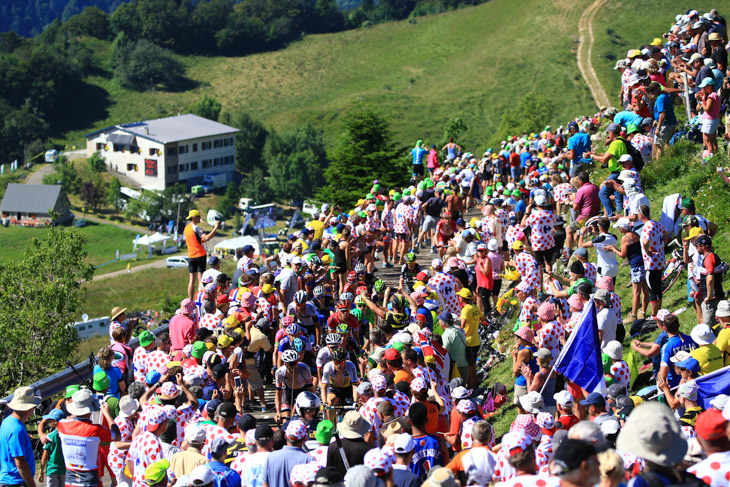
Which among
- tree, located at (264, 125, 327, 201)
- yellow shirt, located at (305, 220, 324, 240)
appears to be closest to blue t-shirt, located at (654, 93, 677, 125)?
yellow shirt, located at (305, 220, 324, 240)

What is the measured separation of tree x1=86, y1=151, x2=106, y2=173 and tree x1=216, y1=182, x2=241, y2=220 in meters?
18.2

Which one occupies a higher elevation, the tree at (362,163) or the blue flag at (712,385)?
the blue flag at (712,385)

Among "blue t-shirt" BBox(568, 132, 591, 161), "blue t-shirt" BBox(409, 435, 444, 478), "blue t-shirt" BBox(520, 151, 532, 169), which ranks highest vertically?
"blue t-shirt" BBox(568, 132, 591, 161)

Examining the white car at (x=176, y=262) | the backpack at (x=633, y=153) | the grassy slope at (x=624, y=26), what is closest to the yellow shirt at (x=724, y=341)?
the backpack at (x=633, y=153)

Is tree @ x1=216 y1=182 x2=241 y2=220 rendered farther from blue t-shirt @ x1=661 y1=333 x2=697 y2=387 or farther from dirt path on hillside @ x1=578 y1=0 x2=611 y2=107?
blue t-shirt @ x1=661 y1=333 x2=697 y2=387

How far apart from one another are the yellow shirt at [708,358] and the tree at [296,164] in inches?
3928

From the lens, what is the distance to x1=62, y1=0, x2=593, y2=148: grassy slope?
327 ft

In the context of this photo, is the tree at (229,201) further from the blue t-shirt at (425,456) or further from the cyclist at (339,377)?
the blue t-shirt at (425,456)

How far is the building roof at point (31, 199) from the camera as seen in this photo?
308ft

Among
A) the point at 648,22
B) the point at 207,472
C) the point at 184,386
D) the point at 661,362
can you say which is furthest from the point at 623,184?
the point at 648,22

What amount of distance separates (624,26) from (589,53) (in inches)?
277

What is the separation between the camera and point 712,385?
837cm

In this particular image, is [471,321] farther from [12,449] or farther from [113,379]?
[12,449]

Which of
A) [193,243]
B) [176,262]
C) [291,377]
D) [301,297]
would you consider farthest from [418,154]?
[176,262]
